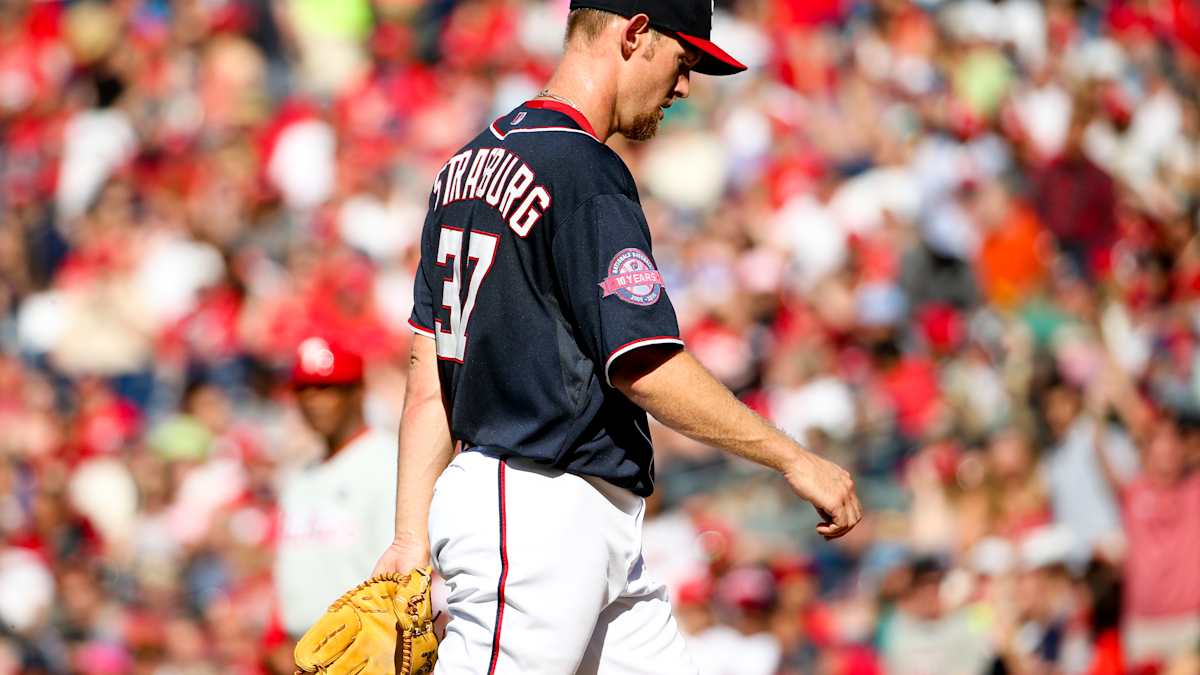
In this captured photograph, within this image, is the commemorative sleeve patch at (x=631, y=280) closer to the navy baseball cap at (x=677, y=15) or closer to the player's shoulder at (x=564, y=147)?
the player's shoulder at (x=564, y=147)

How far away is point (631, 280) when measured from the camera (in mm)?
3182

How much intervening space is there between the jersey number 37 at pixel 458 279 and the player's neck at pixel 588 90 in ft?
1.17

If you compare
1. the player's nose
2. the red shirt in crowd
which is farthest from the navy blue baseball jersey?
the red shirt in crowd

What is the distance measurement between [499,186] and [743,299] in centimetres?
655

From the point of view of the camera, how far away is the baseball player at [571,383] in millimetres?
3211

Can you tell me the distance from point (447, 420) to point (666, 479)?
5266 millimetres

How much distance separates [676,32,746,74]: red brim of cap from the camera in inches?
136

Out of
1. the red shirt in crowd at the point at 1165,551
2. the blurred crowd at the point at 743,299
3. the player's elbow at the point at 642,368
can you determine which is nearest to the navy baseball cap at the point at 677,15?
the player's elbow at the point at 642,368

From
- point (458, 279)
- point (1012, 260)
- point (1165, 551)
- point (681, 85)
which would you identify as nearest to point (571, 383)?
point (458, 279)

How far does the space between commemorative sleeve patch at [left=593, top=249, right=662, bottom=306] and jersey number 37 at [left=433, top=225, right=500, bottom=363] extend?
11.3 inches

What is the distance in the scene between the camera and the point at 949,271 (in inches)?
400

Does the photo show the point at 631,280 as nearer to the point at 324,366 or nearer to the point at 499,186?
the point at 499,186

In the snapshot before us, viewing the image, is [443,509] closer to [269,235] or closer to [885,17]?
[269,235]

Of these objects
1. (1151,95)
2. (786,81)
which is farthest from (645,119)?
(1151,95)
